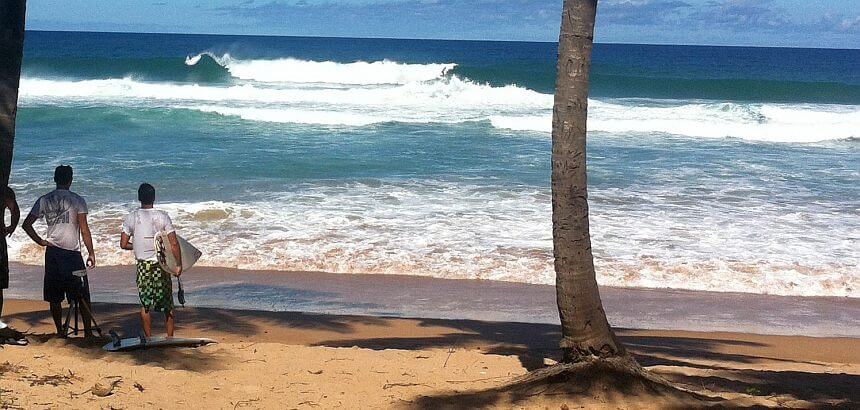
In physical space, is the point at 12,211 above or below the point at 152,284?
above

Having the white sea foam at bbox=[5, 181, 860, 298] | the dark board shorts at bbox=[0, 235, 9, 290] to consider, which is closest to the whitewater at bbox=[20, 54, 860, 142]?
the white sea foam at bbox=[5, 181, 860, 298]

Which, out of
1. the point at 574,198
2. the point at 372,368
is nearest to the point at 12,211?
the point at 372,368

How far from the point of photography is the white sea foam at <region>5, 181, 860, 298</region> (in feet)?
36.9

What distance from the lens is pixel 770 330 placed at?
9273 millimetres

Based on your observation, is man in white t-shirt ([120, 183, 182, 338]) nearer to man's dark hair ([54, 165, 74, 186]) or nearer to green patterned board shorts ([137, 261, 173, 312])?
green patterned board shorts ([137, 261, 173, 312])

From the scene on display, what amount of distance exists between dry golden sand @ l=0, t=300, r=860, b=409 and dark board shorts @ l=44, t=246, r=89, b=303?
393 millimetres

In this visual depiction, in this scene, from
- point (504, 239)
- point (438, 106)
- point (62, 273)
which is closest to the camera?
point (62, 273)

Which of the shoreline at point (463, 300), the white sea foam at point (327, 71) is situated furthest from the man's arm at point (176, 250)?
the white sea foam at point (327, 71)

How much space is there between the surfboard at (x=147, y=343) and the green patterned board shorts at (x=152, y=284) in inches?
10.1

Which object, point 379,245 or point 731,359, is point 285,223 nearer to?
point 379,245

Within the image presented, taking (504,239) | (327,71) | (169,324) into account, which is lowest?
(169,324)

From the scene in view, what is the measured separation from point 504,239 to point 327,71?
37264 millimetres

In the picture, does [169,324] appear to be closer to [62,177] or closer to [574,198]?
[62,177]

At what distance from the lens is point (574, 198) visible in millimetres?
5465
